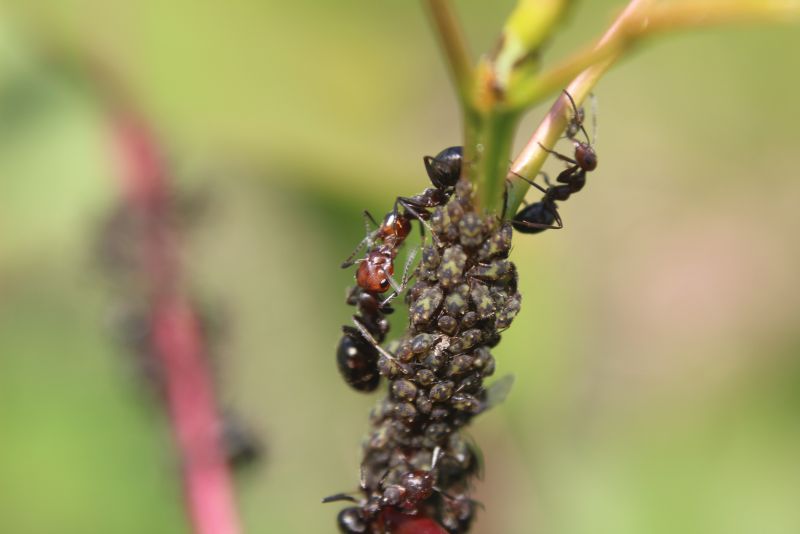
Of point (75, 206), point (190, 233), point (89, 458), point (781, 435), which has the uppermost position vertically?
point (75, 206)

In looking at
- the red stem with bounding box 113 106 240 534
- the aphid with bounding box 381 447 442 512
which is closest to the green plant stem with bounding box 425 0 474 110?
the aphid with bounding box 381 447 442 512

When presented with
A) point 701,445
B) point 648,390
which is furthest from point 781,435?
point 648,390

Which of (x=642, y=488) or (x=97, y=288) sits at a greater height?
(x=97, y=288)

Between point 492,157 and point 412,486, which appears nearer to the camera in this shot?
point 492,157

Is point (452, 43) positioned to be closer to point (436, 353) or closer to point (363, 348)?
point (436, 353)

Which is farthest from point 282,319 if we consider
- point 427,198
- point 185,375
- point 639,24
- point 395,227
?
point 639,24

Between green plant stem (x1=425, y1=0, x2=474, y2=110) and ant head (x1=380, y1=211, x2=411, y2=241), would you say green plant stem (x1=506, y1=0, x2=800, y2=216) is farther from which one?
ant head (x1=380, y1=211, x2=411, y2=241)

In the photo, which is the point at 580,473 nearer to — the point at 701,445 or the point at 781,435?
the point at 701,445
